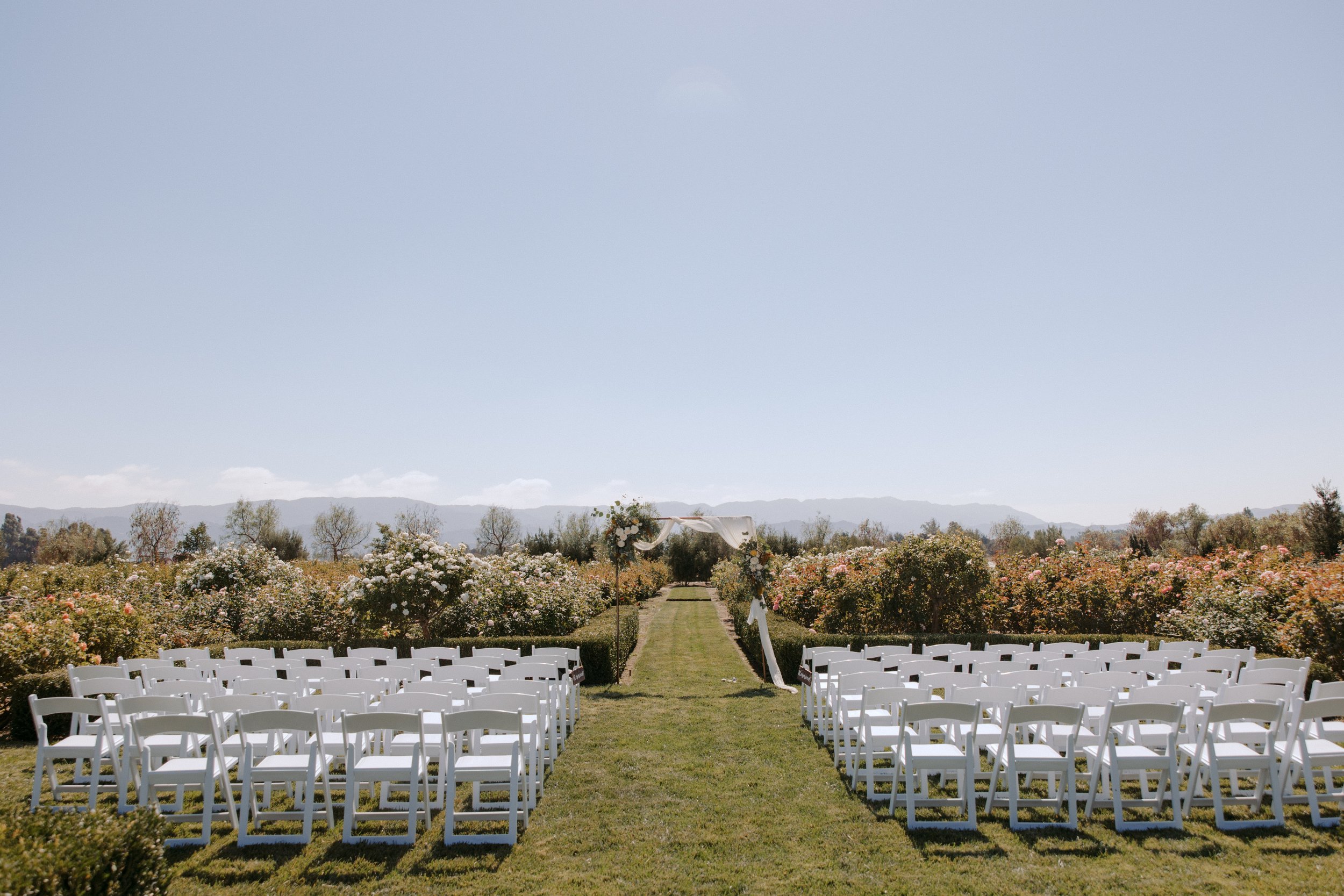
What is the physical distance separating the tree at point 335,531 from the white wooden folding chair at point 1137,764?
2183 inches

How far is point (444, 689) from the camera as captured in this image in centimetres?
584

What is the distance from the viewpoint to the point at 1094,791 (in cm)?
500

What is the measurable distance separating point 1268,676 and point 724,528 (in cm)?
734

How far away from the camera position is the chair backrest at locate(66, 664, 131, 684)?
701 centimetres

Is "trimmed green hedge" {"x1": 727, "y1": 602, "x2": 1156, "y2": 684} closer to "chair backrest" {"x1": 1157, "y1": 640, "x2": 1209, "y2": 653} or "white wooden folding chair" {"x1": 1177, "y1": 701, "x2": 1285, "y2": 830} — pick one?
"chair backrest" {"x1": 1157, "y1": 640, "x2": 1209, "y2": 653}

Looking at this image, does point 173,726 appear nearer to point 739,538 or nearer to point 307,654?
point 307,654

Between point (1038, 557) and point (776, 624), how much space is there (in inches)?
239

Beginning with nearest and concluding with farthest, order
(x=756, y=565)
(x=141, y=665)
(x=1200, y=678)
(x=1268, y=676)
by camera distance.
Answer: (x=1268, y=676) → (x=1200, y=678) → (x=141, y=665) → (x=756, y=565)

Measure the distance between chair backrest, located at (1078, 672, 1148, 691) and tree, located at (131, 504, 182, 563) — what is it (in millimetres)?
47585

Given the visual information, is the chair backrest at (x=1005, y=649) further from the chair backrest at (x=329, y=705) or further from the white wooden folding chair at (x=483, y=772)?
the chair backrest at (x=329, y=705)

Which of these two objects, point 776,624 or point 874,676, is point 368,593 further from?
point 874,676

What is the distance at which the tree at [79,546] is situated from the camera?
34.3 m

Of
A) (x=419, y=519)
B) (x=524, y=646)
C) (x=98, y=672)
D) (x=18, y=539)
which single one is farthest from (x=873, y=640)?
(x=18, y=539)

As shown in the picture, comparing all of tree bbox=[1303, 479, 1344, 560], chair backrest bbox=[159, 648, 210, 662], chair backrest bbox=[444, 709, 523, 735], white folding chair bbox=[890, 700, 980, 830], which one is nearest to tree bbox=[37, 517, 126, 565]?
chair backrest bbox=[159, 648, 210, 662]
